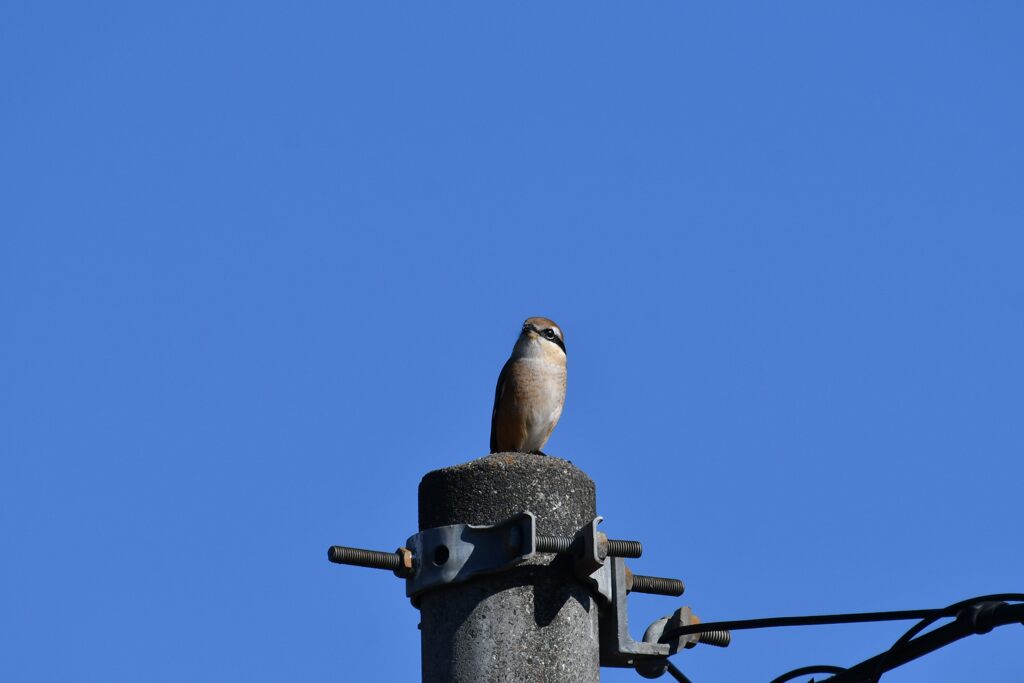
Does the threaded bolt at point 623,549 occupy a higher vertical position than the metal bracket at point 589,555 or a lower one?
higher

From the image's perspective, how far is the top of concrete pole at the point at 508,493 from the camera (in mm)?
5012

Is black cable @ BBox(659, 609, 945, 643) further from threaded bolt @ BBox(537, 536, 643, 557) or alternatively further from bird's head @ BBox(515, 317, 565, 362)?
bird's head @ BBox(515, 317, 565, 362)

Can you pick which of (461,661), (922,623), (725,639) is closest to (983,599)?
(922,623)

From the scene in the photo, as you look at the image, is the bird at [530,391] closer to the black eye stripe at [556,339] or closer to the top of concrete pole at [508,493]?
the black eye stripe at [556,339]

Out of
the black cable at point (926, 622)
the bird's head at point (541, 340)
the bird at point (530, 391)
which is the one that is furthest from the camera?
the bird's head at point (541, 340)

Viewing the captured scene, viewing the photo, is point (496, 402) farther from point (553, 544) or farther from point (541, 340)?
point (553, 544)

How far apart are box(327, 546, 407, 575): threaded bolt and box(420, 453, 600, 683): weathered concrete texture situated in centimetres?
14

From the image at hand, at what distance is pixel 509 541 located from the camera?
482 cm

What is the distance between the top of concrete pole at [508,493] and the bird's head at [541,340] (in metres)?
4.09

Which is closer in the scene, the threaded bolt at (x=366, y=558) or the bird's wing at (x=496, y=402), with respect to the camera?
the threaded bolt at (x=366, y=558)

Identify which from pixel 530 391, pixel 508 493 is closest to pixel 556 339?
pixel 530 391

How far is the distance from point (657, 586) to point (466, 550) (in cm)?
79

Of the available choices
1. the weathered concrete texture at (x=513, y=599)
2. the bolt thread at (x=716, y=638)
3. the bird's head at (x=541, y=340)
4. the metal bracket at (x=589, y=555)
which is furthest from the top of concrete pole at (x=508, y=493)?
the bird's head at (x=541, y=340)

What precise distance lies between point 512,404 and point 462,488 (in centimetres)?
386
